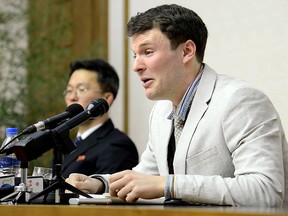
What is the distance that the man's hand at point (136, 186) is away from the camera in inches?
70.2

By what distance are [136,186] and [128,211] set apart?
0.36 m

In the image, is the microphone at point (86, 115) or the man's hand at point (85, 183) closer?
the microphone at point (86, 115)

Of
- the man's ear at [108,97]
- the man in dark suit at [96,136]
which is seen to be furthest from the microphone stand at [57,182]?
the man's ear at [108,97]

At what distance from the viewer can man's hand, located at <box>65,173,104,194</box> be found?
2.25 m

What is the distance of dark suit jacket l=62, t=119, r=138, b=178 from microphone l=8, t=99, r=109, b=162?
4.40 ft

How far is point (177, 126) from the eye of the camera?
7.55ft

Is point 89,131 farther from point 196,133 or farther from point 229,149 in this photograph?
point 229,149

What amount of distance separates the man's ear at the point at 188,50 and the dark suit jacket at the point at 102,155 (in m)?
1.10

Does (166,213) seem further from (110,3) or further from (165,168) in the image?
(110,3)

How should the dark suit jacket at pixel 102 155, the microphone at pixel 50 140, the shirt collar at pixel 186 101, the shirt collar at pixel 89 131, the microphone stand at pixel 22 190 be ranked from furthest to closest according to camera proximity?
the shirt collar at pixel 89 131 → the dark suit jacket at pixel 102 155 → the shirt collar at pixel 186 101 → the microphone stand at pixel 22 190 → the microphone at pixel 50 140

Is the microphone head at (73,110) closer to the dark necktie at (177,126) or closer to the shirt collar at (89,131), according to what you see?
the dark necktie at (177,126)

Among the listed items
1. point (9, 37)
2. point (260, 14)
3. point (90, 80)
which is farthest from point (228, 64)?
point (9, 37)

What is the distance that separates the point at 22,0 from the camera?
512 cm

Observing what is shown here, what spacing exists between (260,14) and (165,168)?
1572 mm
